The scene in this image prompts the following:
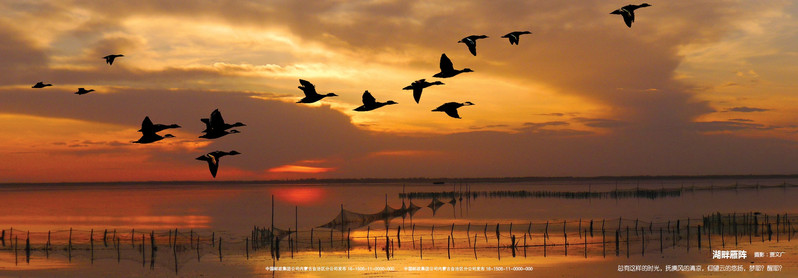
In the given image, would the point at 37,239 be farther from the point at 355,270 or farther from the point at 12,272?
the point at 355,270

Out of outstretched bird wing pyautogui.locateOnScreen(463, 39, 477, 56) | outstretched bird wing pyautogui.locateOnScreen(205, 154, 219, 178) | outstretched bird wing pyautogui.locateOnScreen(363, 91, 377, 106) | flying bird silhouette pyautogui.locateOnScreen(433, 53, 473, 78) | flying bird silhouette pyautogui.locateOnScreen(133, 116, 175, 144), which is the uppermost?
outstretched bird wing pyautogui.locateOnScreen(463, 39, 477, 56)

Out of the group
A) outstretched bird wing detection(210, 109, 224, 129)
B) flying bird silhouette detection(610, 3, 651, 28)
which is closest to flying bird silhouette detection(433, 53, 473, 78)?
flying bird silhouette detection(610, 3, 651, 28)

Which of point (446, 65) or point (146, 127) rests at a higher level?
point (446, 65)

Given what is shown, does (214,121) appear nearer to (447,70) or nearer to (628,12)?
(447,70)

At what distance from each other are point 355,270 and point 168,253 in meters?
15.2

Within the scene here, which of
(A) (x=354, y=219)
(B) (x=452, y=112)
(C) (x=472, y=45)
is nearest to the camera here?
(C) (x=472, y=45)

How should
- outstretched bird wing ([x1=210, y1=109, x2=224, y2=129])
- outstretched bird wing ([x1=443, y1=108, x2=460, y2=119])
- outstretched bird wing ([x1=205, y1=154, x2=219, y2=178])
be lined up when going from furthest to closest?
outstretched bird wing ([x1=443, y1=108, x2=460, y2=119])
outstretched bird wing ([x1=210, y1=109, x2=224, y2=129])
outstretched bird wing ([x1=205, y1=154, x2=219, y2=178])

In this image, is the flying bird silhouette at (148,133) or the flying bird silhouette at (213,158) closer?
the flying bird silhouette at (213,158)

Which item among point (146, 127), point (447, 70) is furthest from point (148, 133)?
point (447, 70)

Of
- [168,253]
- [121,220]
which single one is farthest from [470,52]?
[121,220]

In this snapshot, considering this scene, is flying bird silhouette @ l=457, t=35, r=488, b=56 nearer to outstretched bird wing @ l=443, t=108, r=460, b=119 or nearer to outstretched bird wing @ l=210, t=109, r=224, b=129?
outstretched bird wing @ l=443, t=108, r=460, b=119

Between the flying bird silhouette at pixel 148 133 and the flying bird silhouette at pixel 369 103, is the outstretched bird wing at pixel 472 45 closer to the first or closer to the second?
the flying bird silhouette at pixel 369 103

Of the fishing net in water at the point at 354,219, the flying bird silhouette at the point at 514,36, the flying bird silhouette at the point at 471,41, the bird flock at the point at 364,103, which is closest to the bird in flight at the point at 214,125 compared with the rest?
the bird flock at the point at 364,103

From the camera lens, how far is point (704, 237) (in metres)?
53.6
